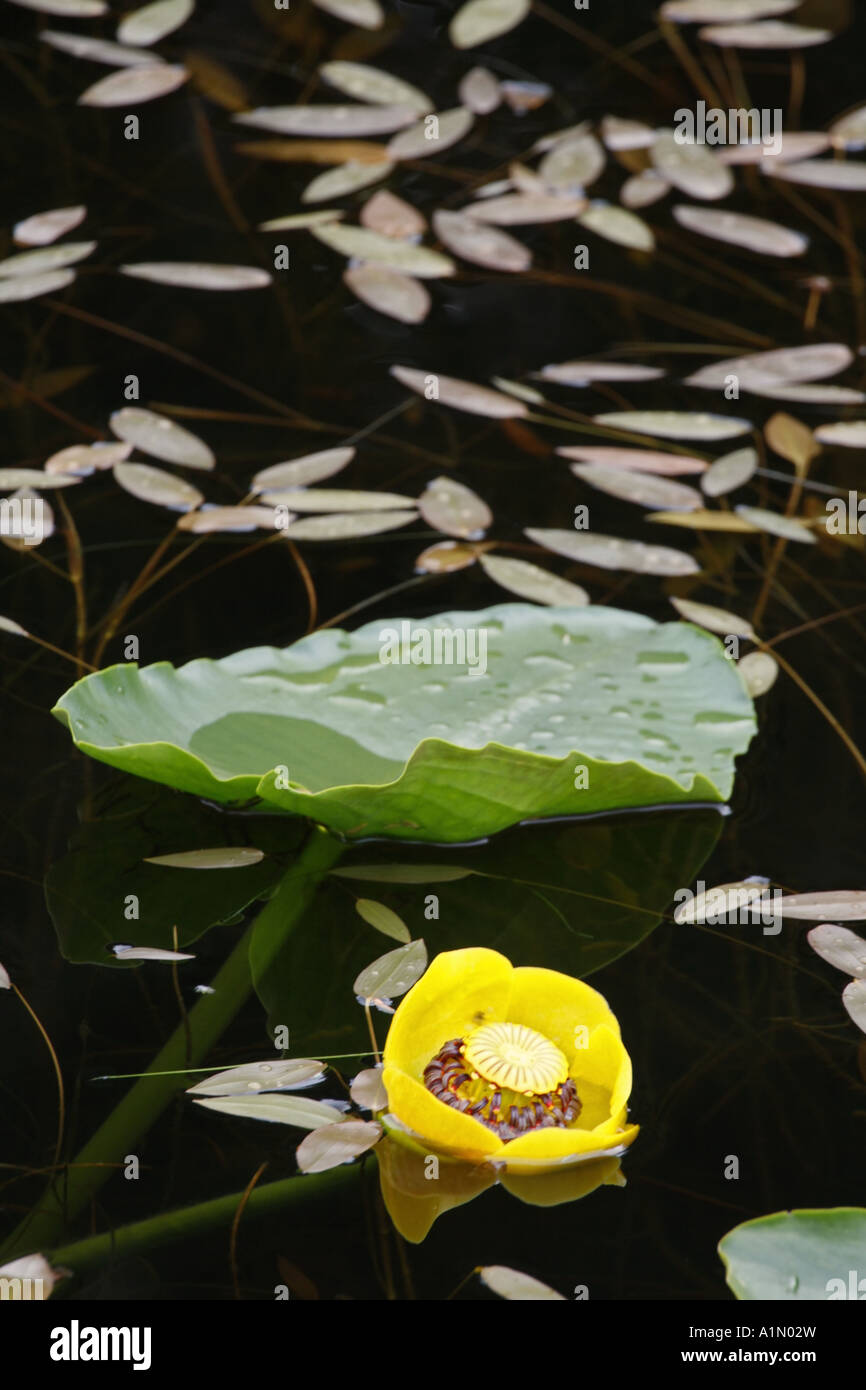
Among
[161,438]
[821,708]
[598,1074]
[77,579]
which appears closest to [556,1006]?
[598,1074]

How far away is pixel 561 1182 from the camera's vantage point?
1008mm

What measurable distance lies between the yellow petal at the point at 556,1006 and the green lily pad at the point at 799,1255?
6.8 inches

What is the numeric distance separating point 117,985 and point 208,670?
399 millimetres

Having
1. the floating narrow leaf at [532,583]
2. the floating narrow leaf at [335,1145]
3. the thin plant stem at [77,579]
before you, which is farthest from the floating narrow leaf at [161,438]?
the floating narrow leaf at [335,1145]

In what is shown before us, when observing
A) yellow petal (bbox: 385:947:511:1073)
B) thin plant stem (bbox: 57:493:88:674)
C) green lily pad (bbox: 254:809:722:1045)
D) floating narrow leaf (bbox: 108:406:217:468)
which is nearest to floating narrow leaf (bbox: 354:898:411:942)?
green lily pad (bbox: 254:809:722:1045)

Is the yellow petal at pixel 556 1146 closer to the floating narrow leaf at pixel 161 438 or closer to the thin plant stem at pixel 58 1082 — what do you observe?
the thin plant stem at pixel 58 1082

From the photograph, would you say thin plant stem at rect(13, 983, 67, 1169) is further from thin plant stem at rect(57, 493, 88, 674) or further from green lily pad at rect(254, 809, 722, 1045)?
thin plant stem at rect(57, 493, 88, 674)

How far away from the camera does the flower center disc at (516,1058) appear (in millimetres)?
976

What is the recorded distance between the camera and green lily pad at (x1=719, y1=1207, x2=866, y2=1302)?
932 mm

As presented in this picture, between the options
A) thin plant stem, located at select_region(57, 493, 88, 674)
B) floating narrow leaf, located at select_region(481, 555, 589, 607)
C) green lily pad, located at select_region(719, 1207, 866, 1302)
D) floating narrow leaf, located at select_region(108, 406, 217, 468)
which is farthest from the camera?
floating narrow leaf, located at select_region(108, 406, 217, 468)

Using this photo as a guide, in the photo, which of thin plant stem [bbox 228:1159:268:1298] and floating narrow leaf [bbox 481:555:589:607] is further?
floating narrow leaf [bbox 481:555:589:607]

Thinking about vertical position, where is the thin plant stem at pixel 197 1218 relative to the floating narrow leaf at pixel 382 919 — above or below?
below

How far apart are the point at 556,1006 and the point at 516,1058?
88 mm

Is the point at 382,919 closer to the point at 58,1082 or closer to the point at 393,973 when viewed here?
the point at 393,973
